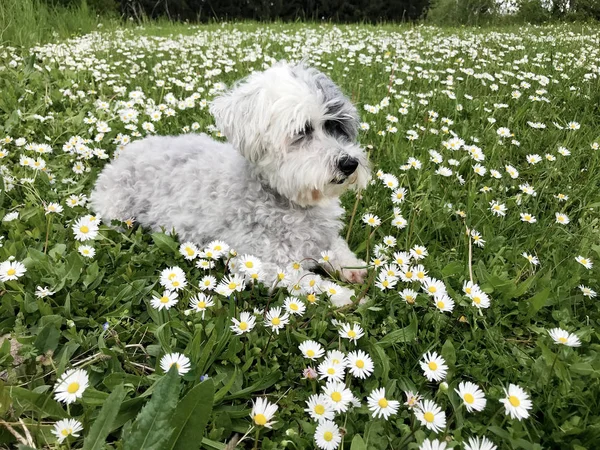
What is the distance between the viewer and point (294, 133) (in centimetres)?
291

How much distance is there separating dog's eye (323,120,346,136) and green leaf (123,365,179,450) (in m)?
2.08

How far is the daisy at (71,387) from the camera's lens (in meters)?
1.74

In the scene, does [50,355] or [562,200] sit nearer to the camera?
[50,355]

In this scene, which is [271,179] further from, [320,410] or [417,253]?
[320,410]

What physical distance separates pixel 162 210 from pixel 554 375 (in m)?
2.77

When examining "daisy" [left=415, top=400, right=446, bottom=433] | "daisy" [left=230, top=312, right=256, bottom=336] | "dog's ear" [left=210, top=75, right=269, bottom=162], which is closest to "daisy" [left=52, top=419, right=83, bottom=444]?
"daisy" [left=230, top=312, right=256, bottom=336]

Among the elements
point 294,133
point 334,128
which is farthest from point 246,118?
point 334,128

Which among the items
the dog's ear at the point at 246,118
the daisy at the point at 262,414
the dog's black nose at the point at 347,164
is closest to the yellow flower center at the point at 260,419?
the daisy at the point at 262,414

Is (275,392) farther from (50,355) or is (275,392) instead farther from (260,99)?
(260,99)

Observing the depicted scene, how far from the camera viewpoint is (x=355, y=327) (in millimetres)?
2156

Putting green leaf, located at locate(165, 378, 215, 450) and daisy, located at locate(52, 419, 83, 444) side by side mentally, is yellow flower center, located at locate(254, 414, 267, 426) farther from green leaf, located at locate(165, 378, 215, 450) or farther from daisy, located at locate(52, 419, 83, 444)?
daisy, located at locate(52, 419, 83, 444)

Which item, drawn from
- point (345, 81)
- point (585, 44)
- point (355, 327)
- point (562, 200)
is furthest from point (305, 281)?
point (585, 44)

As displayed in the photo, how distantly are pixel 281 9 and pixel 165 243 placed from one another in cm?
2068

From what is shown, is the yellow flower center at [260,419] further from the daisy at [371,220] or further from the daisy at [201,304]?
the daisy at [371,220]
